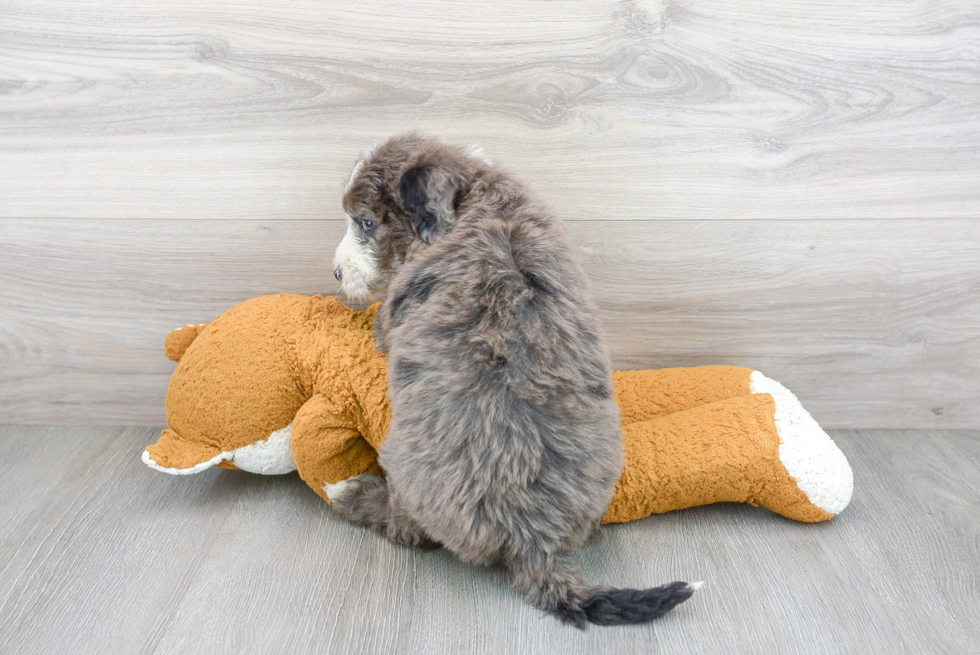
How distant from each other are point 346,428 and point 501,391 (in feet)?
1.23

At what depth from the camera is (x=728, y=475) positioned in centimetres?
124

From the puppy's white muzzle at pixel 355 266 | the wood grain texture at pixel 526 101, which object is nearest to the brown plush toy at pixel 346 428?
the puppy's white muzzle at pixel 355 266

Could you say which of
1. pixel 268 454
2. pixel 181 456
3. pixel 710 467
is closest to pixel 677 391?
pixel 710 467

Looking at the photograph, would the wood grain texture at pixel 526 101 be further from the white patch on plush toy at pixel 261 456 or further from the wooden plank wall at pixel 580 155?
the white patch on plush toy at pixel 261 456

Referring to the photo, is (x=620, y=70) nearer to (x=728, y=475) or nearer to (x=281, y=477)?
(x=728, y=475)

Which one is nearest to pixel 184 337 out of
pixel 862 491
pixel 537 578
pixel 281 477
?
pixel 281 477

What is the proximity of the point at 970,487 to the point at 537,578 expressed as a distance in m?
1.03

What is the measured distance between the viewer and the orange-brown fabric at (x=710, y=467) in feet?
4.04

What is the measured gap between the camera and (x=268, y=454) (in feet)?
4.32

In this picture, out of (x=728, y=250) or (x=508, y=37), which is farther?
(x=728, y=250)

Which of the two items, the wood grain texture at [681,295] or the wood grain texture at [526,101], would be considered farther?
A: the wood grain texture at [681,295]

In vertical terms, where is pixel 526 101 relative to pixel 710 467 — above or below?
above

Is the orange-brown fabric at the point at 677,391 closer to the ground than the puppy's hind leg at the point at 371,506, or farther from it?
farther from it

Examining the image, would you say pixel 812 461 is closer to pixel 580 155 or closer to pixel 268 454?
pixel 580 155
